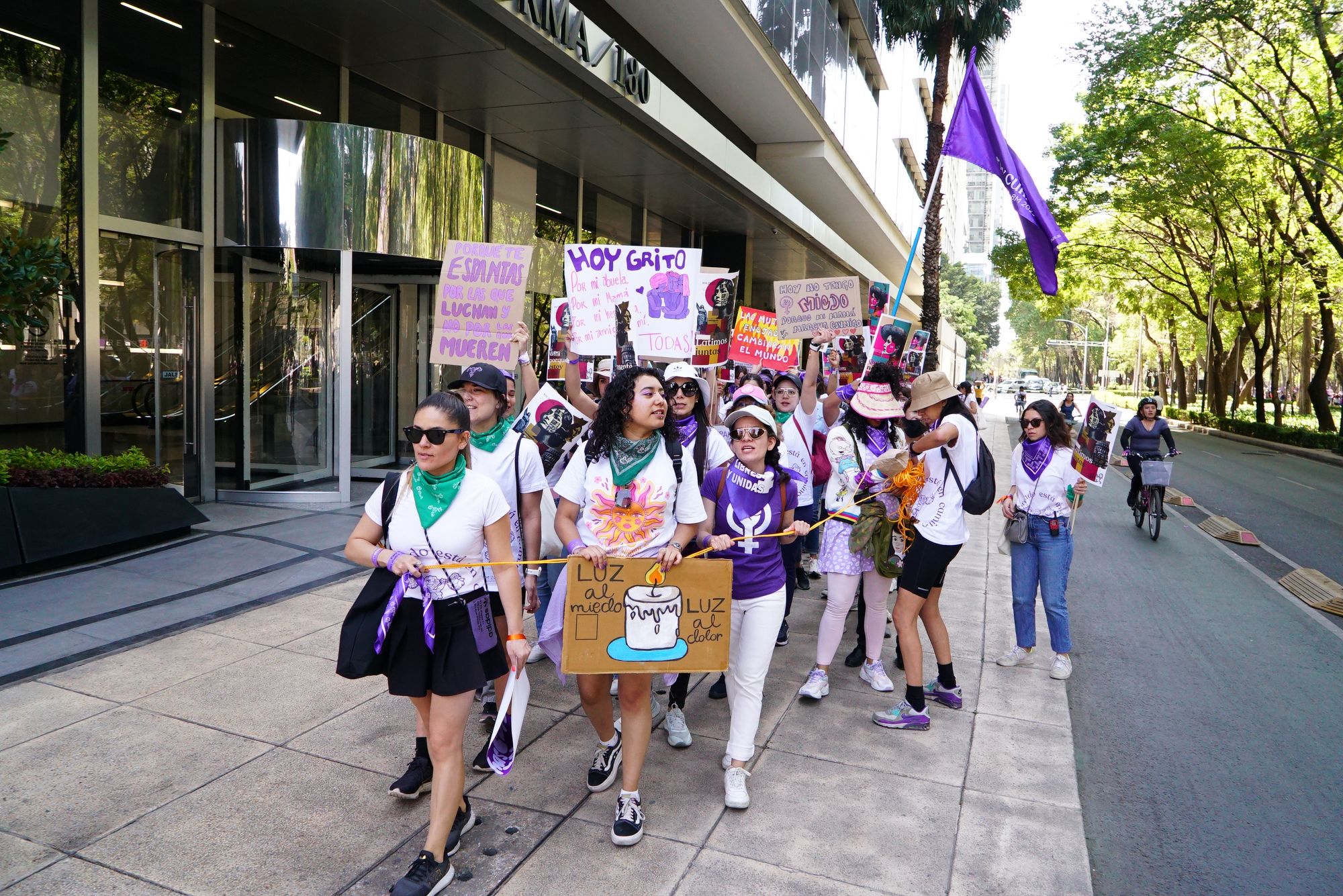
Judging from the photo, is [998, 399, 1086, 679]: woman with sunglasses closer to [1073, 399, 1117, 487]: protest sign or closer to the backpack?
[1073, 399, 1117, 487]: protest sign

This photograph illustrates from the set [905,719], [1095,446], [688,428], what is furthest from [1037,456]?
[688,428]

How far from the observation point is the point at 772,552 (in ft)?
13.9

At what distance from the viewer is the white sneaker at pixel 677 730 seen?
472cm

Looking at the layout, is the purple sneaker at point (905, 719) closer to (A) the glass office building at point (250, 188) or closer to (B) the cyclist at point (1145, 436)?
(A) the glass office building at point (250, 188)

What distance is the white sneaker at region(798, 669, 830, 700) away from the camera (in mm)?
5414

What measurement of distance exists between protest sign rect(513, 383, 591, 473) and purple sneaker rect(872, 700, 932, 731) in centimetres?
237

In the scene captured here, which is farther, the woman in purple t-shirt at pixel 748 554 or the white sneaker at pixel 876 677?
the white sneaker at pixel 876 677

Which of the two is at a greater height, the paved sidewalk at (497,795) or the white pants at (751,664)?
the white pants at (751,664)

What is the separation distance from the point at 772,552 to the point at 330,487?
8963 millimetres

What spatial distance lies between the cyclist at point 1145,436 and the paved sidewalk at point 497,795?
7601 mm

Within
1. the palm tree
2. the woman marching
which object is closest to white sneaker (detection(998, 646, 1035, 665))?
the woman marching

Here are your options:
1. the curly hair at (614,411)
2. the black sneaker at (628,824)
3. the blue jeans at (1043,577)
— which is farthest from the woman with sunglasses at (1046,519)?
the black sneaker at (628,824)

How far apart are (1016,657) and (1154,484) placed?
689 centimetres

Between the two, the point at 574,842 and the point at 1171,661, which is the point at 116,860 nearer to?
the point at 574,842
